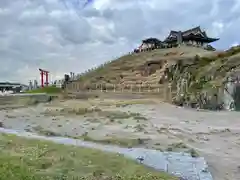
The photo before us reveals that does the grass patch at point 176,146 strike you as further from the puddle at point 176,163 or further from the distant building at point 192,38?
the distant building at point 192,38

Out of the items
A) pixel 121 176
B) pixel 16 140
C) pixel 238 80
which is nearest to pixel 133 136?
pixel 16 140

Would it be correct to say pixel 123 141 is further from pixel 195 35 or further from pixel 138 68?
pixel 195 35

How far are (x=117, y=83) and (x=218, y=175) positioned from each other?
57.8 metres

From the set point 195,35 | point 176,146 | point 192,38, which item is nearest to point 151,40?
point 192,38

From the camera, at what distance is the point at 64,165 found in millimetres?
7523

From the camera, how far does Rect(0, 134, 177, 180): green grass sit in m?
6.62

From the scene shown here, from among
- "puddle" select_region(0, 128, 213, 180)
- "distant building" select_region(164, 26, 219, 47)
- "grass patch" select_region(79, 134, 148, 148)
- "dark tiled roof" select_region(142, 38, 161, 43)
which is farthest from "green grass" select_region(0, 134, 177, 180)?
"dark tiled roof" select_region(142, 38, 161, 43)

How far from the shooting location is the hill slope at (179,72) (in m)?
32.3

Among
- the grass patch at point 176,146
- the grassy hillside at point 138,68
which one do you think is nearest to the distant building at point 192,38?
the grassy hillside at point 138,68

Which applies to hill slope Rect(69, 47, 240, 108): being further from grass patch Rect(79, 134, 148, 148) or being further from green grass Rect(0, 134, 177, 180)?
green grass Rect(0, 134, 177, 180)

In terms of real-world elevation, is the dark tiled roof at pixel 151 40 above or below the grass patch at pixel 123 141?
above

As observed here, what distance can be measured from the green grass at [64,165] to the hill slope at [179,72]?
22258mm

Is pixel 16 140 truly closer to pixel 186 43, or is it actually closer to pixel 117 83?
pixel 117 83

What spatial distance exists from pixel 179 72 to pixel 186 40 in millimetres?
49638
